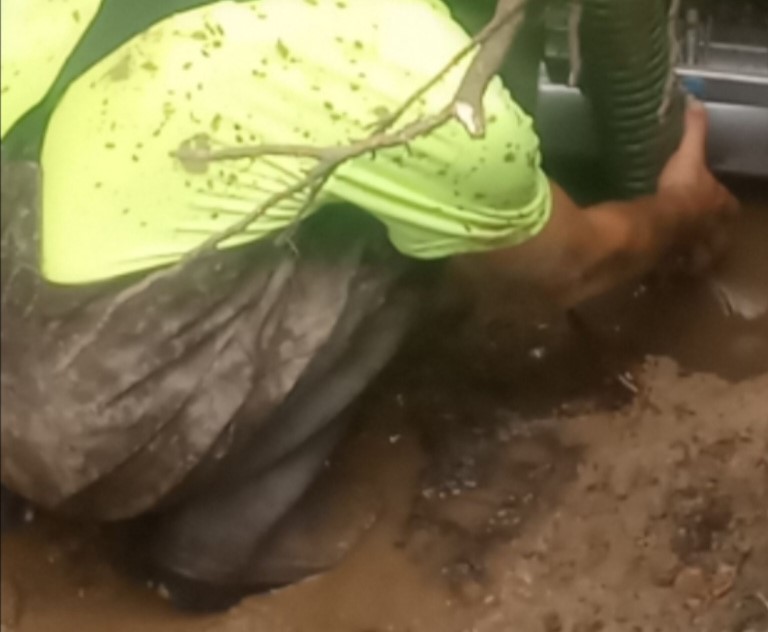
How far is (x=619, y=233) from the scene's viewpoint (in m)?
0.84

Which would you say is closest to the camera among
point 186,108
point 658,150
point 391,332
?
point 186,108

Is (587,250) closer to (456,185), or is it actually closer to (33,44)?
(456,185)

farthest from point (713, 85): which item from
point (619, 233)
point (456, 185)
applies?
point (456, 185)

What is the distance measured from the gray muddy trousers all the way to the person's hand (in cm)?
25

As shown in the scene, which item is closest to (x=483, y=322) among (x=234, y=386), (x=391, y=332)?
(x=391, y=332)

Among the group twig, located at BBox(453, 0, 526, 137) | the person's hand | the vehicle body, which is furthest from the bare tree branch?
the person's hand

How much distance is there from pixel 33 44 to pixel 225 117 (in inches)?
3.9

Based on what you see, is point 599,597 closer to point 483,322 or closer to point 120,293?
point 483,322

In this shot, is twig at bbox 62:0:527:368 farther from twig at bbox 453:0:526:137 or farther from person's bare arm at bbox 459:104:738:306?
person's bare arm at bbox 459:104:738:306

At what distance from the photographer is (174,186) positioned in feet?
2.10

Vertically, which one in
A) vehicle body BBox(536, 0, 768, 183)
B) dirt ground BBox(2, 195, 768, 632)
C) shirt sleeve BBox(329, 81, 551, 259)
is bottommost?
dirt ground BBox(2, 195, 768, 632)

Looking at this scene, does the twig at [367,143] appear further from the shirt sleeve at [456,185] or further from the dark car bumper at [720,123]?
the dark car bumper at [720,123]

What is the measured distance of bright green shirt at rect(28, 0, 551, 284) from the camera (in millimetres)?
630

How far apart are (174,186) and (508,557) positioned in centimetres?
35
